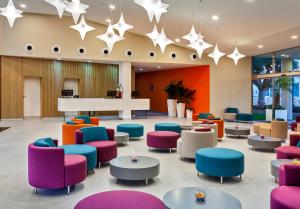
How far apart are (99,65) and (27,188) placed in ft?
46.8

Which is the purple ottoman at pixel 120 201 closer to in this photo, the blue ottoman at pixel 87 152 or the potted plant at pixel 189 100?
the blue ottoman at pixel 87 152

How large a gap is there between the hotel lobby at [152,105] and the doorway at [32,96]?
6cm

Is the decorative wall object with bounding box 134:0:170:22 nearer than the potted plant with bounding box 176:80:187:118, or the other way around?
the decorative wall object with bounding box 134:0:170:22

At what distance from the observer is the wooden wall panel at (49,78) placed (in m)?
15.6

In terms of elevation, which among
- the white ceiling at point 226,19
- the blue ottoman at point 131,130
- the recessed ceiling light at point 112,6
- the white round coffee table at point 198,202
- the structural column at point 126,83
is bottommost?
the white round coffee table at point 198,202

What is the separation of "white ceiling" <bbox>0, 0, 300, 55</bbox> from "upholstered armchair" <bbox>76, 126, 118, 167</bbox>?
624 cm

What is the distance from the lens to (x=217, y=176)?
17.2 ft

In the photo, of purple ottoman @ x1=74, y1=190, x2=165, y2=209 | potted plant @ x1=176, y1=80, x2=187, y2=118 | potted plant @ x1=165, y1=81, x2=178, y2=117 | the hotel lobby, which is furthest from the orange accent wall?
purple ottoman @ x1=74, y1=190, x2=165, y2=209

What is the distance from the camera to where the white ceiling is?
388 inches

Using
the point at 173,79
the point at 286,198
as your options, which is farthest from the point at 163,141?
the point at 173,79

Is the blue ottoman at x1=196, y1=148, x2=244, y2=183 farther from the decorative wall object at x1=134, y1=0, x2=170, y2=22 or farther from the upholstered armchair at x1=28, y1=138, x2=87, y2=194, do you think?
the decorative wall object at x1=134, y1=0, x2=170, y2=22

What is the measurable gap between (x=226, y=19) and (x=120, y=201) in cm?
1026

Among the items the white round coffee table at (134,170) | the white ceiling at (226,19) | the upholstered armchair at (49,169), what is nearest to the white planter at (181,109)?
the white ceiling at (226,19)

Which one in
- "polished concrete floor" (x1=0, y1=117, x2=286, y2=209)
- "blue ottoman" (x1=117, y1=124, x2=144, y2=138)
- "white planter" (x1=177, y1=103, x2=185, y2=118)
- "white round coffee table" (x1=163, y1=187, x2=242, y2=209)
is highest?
"white planter" (x1=177, y1=103, x2=185, y2=118)
